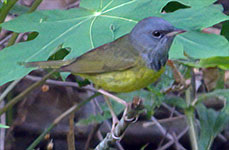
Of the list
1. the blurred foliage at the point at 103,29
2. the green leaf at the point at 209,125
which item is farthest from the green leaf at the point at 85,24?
the green leaf at the point at 209,125

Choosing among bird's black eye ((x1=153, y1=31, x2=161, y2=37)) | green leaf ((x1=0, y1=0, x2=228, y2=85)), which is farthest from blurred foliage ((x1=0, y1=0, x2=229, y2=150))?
bird's black eye ((x1=153, y1=31, x2=161, y2=37))

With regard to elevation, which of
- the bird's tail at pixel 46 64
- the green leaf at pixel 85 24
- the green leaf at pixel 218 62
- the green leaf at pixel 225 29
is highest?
the green leaf at pixel 85 24

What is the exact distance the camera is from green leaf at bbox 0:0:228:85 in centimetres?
246

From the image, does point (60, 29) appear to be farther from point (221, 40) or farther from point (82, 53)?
point (221, 40)

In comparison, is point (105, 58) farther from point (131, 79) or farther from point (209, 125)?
point (209, 125)

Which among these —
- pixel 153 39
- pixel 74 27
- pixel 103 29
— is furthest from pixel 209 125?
pixel 74 27

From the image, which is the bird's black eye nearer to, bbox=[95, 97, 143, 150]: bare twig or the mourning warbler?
the mourning warbler

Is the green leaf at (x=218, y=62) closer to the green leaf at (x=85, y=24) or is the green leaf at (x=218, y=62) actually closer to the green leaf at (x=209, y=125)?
the green leaf at (x=85, y=24)

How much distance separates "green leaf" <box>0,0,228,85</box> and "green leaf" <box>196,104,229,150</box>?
3.64 ft

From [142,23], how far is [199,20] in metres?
0.37

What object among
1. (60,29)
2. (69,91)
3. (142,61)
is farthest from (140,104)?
(69,91)

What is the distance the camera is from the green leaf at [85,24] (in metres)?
2.46

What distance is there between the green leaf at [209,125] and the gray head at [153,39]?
3.55 feet

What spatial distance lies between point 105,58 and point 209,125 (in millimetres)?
1328
